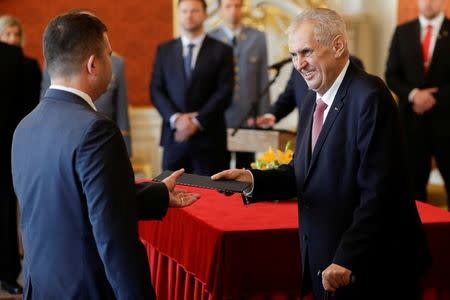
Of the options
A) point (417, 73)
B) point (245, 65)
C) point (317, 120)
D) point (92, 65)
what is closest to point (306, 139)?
point (317, 120)

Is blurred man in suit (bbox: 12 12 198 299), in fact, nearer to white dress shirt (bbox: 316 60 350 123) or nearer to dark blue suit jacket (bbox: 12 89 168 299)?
dark blue suit jacket (bbox: 12 89 168 299)

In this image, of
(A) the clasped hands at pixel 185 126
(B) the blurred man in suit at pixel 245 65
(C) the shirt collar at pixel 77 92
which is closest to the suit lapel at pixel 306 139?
(C) the shirt collar at pixel 77 92

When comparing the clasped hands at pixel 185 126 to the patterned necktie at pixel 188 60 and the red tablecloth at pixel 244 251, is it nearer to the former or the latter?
the patterned necktie at pixel 188 60

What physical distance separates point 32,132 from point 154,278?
66.2 inches

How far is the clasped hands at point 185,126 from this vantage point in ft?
17.4

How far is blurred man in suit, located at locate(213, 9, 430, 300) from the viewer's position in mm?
2533

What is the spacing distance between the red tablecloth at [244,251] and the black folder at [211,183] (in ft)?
1.04

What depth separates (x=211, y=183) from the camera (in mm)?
2834

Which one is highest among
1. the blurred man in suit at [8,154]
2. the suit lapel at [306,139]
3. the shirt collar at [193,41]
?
the suit lapel at [306,139]

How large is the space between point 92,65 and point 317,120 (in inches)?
31.9

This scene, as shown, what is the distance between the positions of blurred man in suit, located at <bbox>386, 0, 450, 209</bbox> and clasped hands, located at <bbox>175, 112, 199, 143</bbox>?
5.29 feet

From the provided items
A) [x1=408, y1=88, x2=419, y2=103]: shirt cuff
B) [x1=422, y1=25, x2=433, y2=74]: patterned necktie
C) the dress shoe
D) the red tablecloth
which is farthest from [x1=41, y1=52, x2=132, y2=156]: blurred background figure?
the red tablecloth

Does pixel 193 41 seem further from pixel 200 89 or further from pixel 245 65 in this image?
pixel 245 65

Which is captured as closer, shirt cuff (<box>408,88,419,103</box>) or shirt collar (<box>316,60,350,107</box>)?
shirt collar (<box>316,60,350,107</box>)
